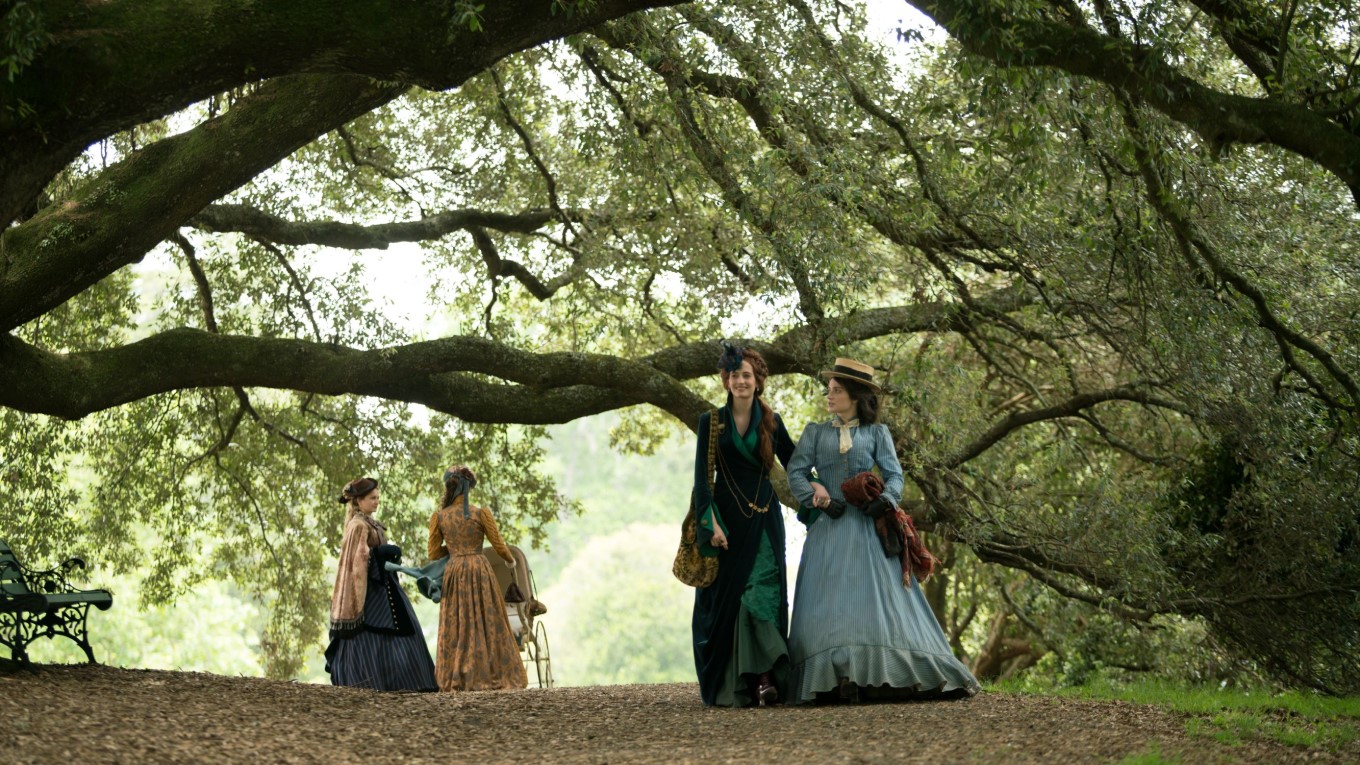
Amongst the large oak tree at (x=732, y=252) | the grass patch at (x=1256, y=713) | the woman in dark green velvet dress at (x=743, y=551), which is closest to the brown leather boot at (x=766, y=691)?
the woman in dark green velvet dress at (x=743, y=551)

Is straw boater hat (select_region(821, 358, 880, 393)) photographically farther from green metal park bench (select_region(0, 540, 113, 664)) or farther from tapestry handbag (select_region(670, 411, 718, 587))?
green metal park bench (select_region(0, 540, 113, 664))

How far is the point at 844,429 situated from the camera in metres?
7.87

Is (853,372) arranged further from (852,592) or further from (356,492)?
(356,492)

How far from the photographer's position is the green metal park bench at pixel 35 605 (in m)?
7.33

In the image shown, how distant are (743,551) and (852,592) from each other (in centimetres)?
73

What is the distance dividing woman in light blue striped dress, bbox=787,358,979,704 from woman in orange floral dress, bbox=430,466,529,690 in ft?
11.1

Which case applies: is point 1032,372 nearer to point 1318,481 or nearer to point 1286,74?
point 1318,481

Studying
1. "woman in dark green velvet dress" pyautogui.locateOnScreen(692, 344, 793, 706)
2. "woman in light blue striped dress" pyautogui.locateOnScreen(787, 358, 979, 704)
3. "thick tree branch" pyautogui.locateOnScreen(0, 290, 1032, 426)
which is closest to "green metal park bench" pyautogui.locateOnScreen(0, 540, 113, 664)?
"thick tree branch" pyautogui.locateOnScreen(0, 290, 1032, 426)

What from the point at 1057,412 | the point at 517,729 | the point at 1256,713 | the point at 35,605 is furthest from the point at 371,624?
the point at 1256,713

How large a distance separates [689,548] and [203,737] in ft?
9.87

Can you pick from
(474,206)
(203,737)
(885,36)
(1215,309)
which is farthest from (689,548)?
(474,206)

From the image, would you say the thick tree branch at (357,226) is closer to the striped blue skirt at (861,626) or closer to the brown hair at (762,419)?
the brown hair at (762,419)

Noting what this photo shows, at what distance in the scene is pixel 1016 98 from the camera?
24.1 feet

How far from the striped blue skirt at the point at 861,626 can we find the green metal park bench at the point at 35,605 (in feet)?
12.6
